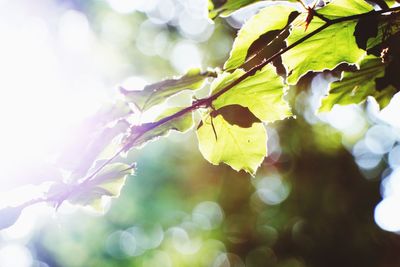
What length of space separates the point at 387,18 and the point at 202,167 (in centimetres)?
1056

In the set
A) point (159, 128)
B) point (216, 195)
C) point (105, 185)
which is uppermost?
point (159, 128)

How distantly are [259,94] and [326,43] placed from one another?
0.18 metres

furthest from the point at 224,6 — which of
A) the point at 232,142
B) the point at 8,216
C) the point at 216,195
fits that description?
the point at 216,195

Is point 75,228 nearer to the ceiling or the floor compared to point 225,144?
nearer to the floor

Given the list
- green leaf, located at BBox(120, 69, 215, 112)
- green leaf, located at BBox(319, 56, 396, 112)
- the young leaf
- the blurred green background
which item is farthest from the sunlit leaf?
the blurred green background

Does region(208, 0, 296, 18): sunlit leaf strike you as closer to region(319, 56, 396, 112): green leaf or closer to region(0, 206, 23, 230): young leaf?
region(319, 56, 396, 112): green leaf

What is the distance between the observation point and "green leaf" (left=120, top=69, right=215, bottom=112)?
0.79m

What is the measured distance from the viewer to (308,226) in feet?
34.6

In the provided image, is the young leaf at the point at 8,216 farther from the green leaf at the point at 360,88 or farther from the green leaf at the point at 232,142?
the green leaf at the point at 360,88

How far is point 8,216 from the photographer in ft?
2.44

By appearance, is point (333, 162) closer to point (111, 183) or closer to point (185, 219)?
point (185, 219)

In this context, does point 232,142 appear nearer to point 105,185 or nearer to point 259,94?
point 259,94

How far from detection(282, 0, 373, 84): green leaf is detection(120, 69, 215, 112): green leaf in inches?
7.8

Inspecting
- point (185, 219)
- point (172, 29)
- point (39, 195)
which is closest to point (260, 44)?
point (39, 195)
